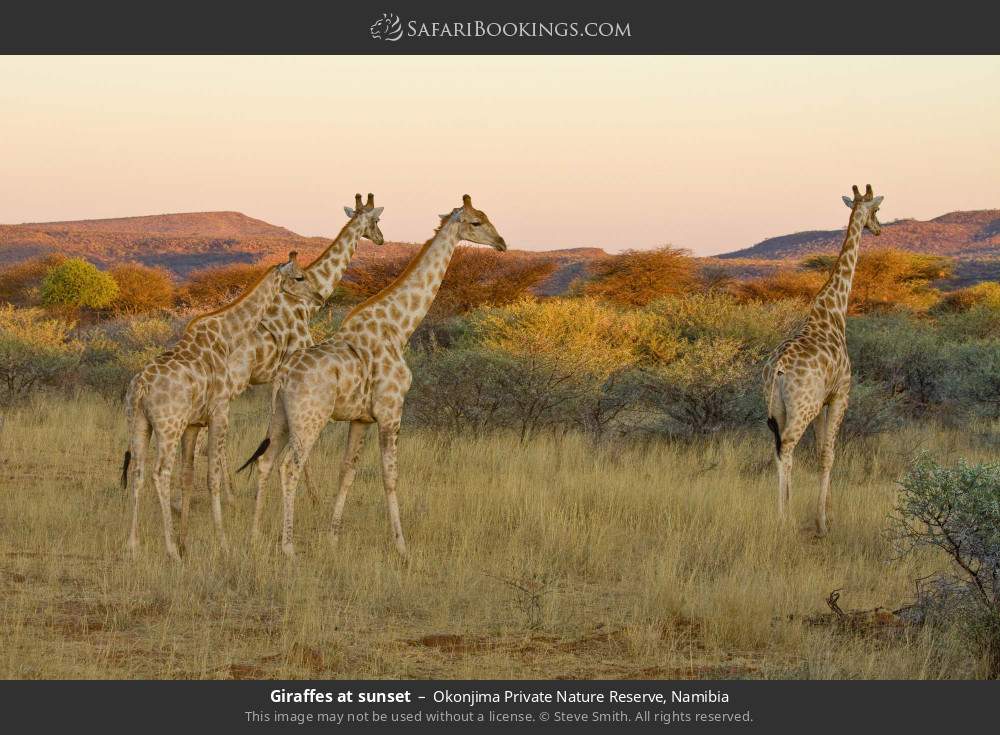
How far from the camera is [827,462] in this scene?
9.40m

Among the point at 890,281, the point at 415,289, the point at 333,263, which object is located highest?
the point at 890,281

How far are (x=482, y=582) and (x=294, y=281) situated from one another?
301 centimetres

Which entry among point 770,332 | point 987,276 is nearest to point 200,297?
point 770,332

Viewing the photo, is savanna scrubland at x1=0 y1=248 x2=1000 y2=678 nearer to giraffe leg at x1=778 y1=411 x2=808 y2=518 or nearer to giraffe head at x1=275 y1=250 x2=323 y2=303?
giraffe leg at x1=778 y1=411 x2=808 y2=518

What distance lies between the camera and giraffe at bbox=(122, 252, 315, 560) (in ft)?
25.1

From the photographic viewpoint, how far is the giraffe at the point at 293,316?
877 cm

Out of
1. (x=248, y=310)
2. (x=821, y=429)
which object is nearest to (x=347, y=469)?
(x=248, y=310)

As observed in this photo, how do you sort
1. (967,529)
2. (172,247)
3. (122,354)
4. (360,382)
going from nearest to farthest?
(967,529), (360,382), (122,354), (172,247)

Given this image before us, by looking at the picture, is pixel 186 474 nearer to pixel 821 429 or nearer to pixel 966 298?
pixel 821 429

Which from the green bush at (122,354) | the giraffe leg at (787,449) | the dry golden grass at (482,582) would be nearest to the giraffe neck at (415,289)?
the dry golden grass at (482,582)

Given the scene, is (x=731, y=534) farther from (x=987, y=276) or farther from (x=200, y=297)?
(x=987, y=276)

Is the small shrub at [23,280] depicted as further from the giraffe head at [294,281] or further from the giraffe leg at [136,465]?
the giraffe leg at [136,465]
